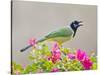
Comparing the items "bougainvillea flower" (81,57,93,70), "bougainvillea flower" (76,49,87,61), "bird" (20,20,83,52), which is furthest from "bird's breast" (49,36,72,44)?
"bougainvillea flower" (81,57,93,70)

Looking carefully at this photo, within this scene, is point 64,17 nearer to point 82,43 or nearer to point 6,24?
point 82,43

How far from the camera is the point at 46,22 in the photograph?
1.94 m

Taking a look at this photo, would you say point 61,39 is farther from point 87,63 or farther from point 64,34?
point 87,63

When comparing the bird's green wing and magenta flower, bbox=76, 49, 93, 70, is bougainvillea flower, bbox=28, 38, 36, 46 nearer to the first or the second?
the bird's green wing

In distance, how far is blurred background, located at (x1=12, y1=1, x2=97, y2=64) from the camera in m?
1.86

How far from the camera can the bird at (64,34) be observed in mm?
1954

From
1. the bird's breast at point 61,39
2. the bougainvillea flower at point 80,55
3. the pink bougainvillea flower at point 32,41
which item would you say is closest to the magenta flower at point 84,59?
the bougainvillea flower at point 80,55

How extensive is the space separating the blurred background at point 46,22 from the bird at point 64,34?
31 millimetres

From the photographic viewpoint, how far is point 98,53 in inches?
82.7

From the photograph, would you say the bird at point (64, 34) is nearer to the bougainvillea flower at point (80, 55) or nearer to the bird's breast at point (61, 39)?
the bird's breast at point (61, 39)

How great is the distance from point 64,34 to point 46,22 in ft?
0.71

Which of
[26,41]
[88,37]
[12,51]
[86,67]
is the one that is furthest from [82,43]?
[12,51]

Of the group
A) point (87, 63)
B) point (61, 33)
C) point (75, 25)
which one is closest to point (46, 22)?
point (61, 33)

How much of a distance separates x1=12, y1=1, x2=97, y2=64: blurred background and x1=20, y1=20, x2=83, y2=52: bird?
0.10 ft
